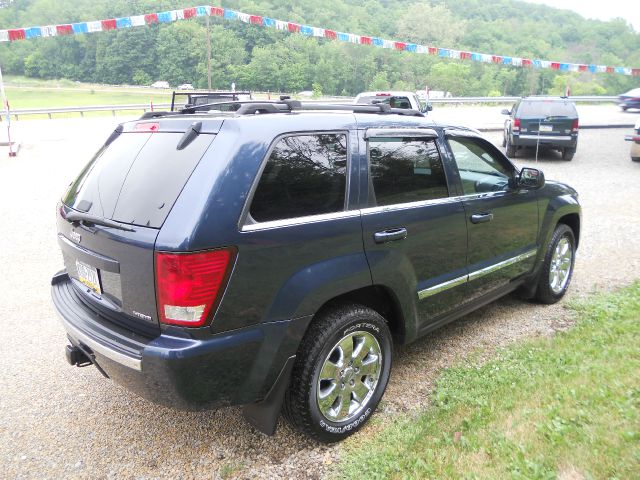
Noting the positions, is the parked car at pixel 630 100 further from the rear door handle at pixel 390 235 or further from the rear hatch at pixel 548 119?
the rear door handle at pixel 390 235

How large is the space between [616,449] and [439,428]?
2.83 feet

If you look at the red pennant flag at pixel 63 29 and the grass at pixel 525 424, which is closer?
the grass at pixel 525 424

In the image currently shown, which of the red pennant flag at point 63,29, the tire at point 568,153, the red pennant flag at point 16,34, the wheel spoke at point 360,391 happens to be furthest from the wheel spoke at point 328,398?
the red pennant flag at point 63,29

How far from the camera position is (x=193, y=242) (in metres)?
2.13

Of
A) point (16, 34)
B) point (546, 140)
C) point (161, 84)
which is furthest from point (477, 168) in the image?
point (161, 84)

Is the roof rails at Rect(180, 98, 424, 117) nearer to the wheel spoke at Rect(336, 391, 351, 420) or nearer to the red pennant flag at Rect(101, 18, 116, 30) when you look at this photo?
the wheel spoke at Rect(336, 391, 351, 420)

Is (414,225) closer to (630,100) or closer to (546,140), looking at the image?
(546,140)

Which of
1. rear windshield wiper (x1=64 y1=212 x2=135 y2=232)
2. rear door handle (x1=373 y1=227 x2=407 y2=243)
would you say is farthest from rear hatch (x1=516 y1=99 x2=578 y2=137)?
rear windshield wiper (x1=64 y1=212 x2=135 y2=232)

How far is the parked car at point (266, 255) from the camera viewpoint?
2211 millimetres

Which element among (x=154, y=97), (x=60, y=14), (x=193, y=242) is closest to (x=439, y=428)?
(x=193, y=242)

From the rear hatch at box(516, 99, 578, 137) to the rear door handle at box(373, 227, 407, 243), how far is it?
40.9 feet

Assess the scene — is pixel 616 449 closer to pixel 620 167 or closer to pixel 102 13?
pixel 620 167

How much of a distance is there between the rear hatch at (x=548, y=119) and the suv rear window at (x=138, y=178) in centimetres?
1327

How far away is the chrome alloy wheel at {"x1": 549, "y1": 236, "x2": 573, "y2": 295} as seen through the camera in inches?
183
